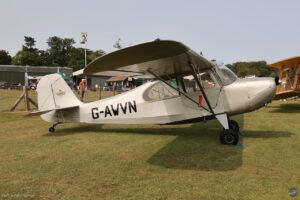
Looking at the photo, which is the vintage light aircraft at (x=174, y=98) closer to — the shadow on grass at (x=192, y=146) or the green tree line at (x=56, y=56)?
the shadow on grass at (x=192, y=146)

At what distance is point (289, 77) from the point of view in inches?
725

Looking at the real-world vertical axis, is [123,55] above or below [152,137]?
above

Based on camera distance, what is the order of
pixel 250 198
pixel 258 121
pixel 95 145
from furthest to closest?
pixel 258 121 < pixel 95 145 < pixel 250 198

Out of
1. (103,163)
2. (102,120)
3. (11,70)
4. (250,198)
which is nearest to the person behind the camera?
(250,198)

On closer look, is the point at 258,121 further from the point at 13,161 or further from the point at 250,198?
the point at 13,161

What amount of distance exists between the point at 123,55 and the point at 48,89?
5768 mm

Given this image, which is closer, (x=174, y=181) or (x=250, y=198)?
(x=250, y=198)

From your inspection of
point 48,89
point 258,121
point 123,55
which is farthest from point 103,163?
point 258,121

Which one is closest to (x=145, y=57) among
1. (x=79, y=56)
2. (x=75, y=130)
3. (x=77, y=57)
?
(x=75, y=130)

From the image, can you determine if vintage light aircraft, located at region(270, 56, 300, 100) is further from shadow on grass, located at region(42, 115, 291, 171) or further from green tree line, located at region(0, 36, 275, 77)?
green tree line, located at region(0, 36, 275, 77)

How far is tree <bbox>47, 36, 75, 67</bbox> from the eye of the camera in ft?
487

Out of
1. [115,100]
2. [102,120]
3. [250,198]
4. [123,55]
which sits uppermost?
[123,55]

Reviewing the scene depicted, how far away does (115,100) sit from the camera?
982cm

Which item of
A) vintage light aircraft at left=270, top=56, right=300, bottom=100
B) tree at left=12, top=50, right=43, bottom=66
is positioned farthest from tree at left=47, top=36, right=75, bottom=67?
vintage light aircraft at left=270, top=56, right=300, bottom=100
